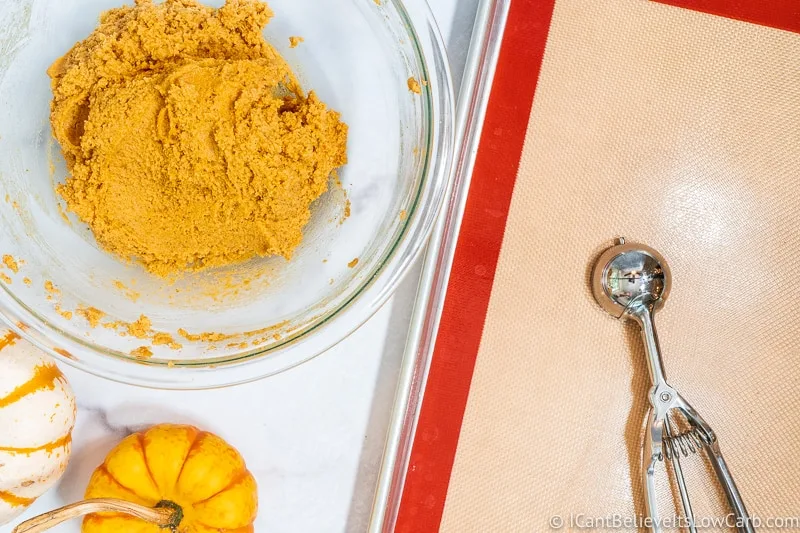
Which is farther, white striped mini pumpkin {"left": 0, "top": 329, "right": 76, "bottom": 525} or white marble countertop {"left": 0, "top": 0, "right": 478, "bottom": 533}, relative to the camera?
white marble countertop {"left": 0, "top": 0, "right": 478, "bottom": 533}

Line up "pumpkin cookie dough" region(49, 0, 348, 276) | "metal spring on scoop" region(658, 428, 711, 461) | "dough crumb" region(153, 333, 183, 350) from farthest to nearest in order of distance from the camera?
1. "metal spring on scoop" region(658, 428, 711, 461)
2. "dough crumb" region(153, 333, 183, 350)
3. "pumpkin cookie dough" region(49, 0, 348, 276)

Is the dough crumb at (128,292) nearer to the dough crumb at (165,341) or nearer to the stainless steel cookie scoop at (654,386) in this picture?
the dough crumb at (165,341)

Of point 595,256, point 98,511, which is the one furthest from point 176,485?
point 595,256

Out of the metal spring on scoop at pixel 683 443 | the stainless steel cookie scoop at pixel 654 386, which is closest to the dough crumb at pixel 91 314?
the stainless steel cookie scoop at pixel 654 386

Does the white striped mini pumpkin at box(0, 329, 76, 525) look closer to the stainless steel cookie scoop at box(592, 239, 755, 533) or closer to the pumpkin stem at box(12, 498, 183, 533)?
the pumpkin stem at box(12, 498, 183, 533)

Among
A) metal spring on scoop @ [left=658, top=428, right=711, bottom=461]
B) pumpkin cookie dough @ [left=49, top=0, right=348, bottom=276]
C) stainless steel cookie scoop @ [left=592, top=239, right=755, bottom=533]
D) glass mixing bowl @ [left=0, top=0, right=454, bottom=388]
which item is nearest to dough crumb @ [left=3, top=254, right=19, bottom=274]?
glass mixing bowl @ [left=0, top=0, right=454, bottom=388]
